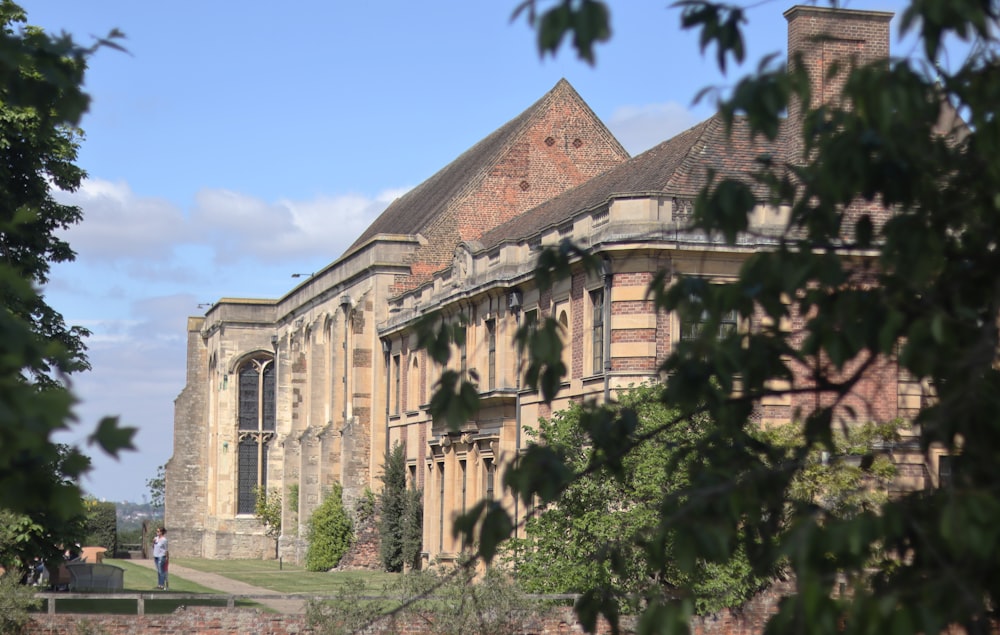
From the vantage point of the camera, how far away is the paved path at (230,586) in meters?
33.3

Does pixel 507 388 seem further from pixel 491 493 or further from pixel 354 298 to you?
pixel 354 298

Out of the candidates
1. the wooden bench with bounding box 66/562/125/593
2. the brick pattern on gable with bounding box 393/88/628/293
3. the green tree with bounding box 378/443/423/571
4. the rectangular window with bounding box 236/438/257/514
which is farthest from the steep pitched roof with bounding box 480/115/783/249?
the rectangular window with bounding box 236/438/257/514

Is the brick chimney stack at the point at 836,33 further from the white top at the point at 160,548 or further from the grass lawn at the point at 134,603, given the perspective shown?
the white top at the point at 160,548

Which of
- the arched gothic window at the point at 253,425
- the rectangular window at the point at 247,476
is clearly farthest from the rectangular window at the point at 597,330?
the rectangular window at the point at 247,476

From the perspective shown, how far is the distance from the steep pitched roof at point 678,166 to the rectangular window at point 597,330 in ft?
6.77

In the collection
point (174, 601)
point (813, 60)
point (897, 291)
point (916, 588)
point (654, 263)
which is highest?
point (813, 60)

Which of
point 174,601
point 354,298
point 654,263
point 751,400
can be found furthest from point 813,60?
point 751,400

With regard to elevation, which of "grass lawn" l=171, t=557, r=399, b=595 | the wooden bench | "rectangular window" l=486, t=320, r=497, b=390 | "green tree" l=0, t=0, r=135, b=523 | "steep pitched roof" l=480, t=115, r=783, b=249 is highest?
"steep pitched roof" l=480, t=115, r=783, b=249

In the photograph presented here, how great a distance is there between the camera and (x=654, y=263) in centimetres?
3388

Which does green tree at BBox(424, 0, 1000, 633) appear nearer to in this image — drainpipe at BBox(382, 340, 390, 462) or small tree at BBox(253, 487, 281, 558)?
drainpipe at BBox(382, 340, 390, 462)

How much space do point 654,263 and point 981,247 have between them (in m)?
26.5

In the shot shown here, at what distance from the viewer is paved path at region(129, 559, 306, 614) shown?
3334cm

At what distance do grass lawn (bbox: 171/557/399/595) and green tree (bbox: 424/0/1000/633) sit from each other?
26685 millimetres

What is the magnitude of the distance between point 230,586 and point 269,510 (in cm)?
2084
